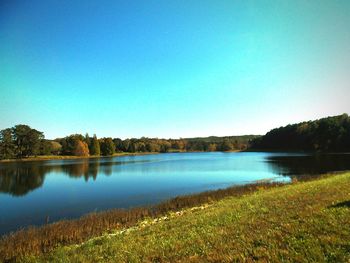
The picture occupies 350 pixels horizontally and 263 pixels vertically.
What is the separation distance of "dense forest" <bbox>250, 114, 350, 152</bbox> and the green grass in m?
119

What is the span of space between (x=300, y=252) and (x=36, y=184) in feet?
141

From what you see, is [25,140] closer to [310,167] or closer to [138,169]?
[138,169]

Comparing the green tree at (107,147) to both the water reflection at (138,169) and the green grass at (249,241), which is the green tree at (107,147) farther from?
the green grass at (249,241)

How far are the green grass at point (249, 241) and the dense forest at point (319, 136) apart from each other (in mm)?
118673

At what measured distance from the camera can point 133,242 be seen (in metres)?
10.5

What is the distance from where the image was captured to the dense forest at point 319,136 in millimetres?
113500

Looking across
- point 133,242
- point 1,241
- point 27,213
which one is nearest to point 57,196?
point 27,213

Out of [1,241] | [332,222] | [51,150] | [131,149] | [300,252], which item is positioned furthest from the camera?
[131,149]

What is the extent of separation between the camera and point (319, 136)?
12888 centimetres

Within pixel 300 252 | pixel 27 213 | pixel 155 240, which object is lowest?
pixel 27 213

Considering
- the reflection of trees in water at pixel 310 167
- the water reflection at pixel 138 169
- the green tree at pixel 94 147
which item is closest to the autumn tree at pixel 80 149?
the green tree at pixel 94 147

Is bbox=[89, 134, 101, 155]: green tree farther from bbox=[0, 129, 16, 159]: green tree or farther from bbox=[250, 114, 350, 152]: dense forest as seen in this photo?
bbox=[250, 114, 350, 152]: dense forest

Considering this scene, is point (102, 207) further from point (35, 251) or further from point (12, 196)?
point (12, 196)

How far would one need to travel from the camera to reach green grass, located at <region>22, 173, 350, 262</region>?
7.12 m
